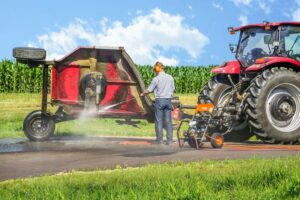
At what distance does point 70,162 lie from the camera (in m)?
10.7

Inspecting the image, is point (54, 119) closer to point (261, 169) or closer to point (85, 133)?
point (85, 133)

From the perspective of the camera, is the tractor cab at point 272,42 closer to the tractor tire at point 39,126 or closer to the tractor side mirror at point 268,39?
the tractor side mirror at point 268,39

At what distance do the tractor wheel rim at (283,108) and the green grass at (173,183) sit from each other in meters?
4.23

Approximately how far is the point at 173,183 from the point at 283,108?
689 cm

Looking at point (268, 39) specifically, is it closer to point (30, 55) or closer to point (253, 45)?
point (253, 45)

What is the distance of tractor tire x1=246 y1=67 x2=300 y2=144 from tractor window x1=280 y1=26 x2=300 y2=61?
0.47 meters

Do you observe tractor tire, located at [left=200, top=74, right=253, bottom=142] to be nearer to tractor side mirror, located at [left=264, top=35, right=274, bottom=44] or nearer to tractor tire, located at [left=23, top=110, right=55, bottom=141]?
tractor side mirror, located at [left=264, top=35, right=274, bottom=44]

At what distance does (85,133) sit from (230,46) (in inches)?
201

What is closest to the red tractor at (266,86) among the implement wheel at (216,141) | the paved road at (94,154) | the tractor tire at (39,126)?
the paved road at (94,154)

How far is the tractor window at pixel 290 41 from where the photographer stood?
14180mm

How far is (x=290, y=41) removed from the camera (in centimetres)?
1430

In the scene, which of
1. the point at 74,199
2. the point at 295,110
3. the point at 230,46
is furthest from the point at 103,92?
the point at 74,199

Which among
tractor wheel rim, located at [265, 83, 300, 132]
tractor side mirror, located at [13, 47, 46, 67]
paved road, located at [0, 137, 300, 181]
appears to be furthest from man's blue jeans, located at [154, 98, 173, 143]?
tractor side mirror, located at [13, 47, 46, 67]

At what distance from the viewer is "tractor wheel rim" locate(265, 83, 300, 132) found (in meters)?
13.8
